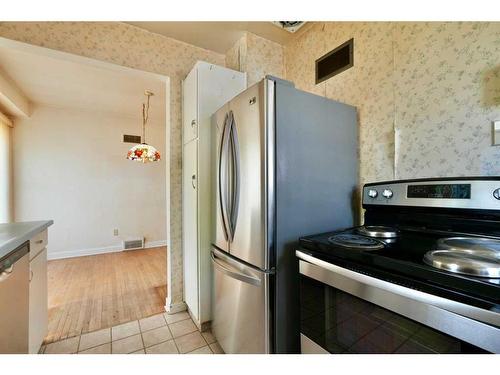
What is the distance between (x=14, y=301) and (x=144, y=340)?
0.90 metres

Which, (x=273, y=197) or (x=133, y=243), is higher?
(x=273, y=197)

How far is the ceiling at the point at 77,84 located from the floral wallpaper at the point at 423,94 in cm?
178

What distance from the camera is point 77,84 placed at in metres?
3.24

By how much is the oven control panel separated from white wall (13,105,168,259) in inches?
174

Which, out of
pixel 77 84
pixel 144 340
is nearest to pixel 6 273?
pixel 144 340

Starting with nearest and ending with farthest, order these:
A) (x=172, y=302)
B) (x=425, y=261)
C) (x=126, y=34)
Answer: (x=425, y=261)
(x=126, y=34)
(x=172, y=302)

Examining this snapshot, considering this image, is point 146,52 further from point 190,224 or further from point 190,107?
point 190,224

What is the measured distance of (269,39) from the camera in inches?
88.9

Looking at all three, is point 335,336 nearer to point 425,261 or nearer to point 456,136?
point 425,261

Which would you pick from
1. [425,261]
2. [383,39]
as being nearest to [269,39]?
[383,39]

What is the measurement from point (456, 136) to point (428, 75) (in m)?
0.38

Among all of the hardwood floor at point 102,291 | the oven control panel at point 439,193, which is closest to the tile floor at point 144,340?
the hardwood floor at point 102,291

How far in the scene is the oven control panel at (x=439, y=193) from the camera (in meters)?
0.95
